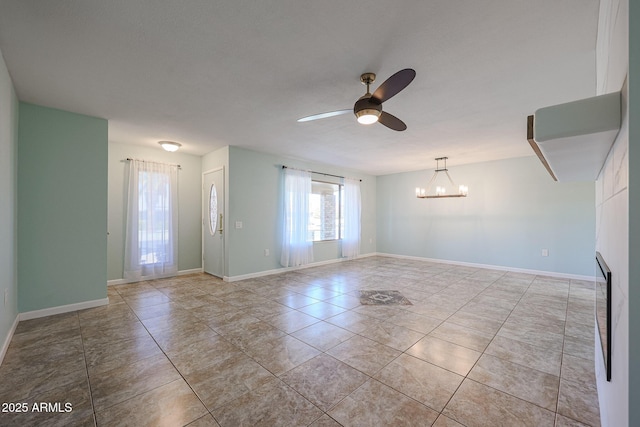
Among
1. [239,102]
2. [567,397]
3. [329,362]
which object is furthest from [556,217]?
[239,102]

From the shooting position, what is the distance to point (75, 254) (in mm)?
3348

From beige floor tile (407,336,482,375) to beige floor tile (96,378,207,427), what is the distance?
1.80 metres

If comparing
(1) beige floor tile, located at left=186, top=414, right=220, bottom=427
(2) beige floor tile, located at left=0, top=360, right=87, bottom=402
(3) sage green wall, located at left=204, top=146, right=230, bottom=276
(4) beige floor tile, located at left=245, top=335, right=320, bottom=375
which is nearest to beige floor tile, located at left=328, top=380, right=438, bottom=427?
(4) beige floor tile, located at left=245, top=335, right=320, bottom=375

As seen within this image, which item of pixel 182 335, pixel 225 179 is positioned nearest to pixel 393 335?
pixel 182 335

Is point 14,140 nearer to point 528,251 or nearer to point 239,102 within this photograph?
point 239,102

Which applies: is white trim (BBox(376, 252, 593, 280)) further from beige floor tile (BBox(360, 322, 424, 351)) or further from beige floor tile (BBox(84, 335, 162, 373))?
beige floor tile (BBox(84, 335, 162, 373))

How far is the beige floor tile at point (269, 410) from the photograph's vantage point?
1564 mm

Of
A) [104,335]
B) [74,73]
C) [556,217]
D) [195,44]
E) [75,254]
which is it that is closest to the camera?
[195,44]

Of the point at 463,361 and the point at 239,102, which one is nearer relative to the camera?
the point at 463,361

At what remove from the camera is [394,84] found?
202 centimetres

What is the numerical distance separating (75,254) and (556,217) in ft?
27.0

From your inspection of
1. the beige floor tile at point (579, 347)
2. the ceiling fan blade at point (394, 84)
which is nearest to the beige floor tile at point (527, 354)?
the beige floor tile at point (579, 347)

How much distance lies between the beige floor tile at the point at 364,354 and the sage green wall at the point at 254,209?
3.10 m

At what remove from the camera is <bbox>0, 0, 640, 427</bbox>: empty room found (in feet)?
5.20
